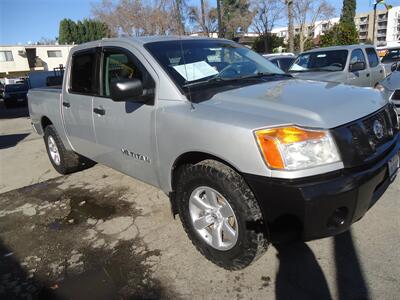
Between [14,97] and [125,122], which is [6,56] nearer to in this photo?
[14,97]

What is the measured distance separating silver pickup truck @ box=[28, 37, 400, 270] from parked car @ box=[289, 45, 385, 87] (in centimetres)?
424

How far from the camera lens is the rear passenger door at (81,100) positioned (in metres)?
4.00

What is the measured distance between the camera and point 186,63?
3.27 m

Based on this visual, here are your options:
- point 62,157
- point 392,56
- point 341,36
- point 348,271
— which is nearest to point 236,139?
point 348,271

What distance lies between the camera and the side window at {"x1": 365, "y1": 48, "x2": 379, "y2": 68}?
868cm

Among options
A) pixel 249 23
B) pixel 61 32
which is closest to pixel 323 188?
pixel 249 23

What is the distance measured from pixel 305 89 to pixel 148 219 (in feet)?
6.87

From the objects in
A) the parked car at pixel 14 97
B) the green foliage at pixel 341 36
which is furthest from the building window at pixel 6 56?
the green foliage at pixel 341 36

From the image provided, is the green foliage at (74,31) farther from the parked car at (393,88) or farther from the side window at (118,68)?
the side window at (118,68)

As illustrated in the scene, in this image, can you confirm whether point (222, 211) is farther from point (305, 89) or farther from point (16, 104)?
point (16, 104)

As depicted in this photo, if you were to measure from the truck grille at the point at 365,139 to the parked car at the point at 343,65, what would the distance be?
4.76 metres

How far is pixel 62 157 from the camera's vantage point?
5.25 meters

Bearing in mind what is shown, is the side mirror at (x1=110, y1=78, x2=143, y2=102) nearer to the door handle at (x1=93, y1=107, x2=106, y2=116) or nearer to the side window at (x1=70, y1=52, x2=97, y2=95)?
the door handle at (x1=93, y1=107, x2=106, y2=116)

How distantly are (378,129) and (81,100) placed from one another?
10.2ft
